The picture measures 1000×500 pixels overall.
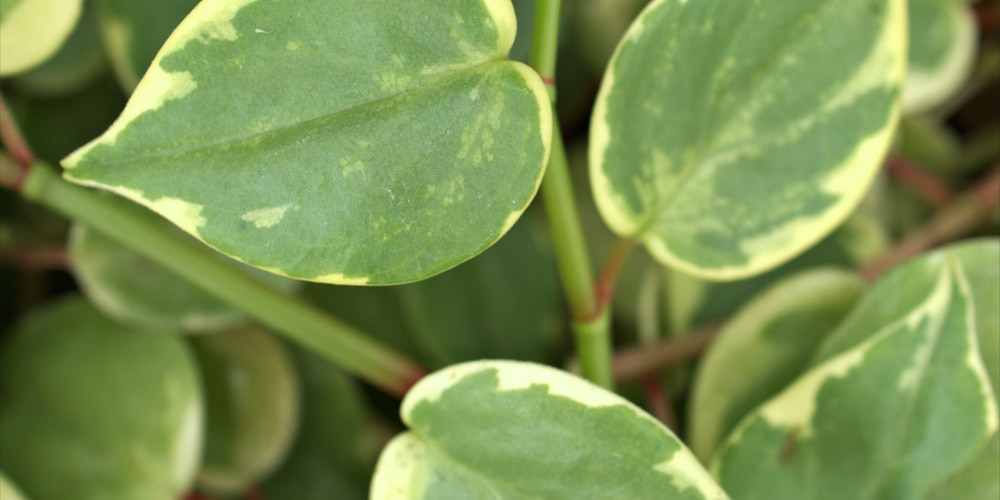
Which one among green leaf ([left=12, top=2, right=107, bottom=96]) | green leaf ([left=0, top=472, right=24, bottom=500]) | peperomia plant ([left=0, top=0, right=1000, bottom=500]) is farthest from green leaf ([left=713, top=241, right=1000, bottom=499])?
green leaf ([left=12, top=2, right=107, bottom=96])

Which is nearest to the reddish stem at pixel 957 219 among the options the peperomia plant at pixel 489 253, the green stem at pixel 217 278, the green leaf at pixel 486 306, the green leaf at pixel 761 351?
the peperomia plant at pixel 489 253

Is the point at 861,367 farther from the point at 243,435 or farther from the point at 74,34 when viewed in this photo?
the point at 74,34

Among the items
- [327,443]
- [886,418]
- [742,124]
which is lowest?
[327,443]

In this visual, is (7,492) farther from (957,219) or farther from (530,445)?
(957,219)

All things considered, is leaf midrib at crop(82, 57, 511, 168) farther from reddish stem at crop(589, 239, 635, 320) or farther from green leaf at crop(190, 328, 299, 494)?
green leaf at crop(190, 328, 299, 494)

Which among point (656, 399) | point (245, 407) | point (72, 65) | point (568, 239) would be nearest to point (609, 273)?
point (568, 239)

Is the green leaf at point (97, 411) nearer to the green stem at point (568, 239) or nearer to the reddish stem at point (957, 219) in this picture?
the green stem at point (568, 239)
